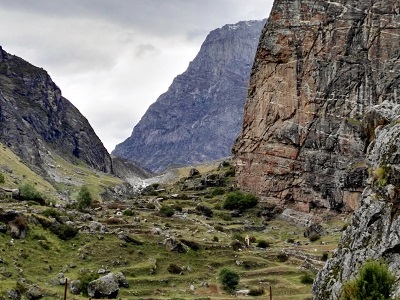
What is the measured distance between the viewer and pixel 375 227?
33.4 meters

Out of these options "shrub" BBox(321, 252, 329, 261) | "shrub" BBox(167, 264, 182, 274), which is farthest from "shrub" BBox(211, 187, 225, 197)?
"shrub" BBox(167, 264, 182, 274)

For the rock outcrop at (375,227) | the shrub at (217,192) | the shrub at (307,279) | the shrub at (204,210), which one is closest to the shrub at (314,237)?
the shrub at (204,210)

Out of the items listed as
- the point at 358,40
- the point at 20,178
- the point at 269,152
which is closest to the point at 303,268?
the point at 269,152

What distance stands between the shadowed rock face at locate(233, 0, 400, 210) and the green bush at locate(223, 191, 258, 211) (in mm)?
4290

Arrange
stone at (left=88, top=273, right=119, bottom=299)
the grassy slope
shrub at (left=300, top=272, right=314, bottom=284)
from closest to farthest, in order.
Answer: stone at (left=88, top=273, right=119, bottom=299) < the grassy slope < shrub at (left=300, top=272, right=314, bottom=284)

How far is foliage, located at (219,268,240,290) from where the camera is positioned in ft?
208

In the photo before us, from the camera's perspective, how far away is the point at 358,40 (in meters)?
117

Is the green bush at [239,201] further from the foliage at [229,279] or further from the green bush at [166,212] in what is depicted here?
the foliage at [229,279]

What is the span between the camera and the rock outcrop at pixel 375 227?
31828 millimetres

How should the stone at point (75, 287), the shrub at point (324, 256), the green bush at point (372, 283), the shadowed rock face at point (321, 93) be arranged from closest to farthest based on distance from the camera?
the green bush at point (372, 283) → the stone at point (75, 287) → the shrub at point (324, 256) → the shadowed rock face at point (321, 93)

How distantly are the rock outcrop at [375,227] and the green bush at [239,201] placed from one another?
8145cm

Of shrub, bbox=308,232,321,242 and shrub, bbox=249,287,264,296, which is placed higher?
shrub, bbox=308,232,321,242

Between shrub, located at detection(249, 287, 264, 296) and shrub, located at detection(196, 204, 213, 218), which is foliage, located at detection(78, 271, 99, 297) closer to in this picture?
shrub, located at detection(249, 287, 264, 296)

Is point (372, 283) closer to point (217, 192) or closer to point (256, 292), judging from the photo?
point (256, 292)
